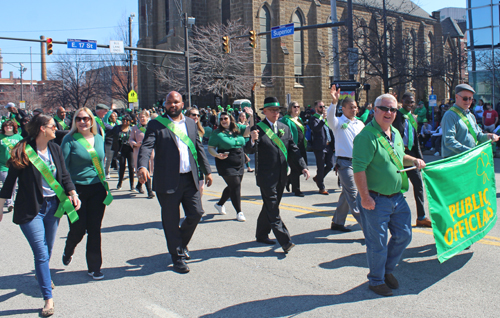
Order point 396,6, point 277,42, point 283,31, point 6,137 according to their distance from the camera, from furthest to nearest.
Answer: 1. point 396,6
2. point 277,42
3. point 283,31
4. point 6,137

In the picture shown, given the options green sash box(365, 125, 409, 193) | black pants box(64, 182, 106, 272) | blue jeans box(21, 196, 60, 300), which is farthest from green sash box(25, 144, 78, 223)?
green sash box(365, 125, 409, 193)

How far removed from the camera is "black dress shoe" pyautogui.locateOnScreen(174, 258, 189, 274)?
5145 mm

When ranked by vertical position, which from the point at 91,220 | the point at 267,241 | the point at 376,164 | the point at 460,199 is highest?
the point at 376,164

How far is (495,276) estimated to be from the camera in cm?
465

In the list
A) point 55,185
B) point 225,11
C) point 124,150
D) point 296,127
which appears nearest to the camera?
point 55,185

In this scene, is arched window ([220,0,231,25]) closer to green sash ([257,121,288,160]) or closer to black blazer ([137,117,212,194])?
green sash ([257,121,288,160])

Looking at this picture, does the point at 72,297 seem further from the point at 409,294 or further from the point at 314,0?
the point at 314,0

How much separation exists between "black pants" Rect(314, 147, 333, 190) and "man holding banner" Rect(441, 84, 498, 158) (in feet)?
13.5

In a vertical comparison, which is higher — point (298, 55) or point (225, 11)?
point (225, 11)

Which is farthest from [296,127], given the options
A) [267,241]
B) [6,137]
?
[6,137]

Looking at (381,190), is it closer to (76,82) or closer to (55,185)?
(55,185)

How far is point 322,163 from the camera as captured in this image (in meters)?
9.97

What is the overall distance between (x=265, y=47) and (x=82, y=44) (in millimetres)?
20945

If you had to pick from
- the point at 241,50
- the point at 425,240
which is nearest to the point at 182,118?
the point at 425,240
